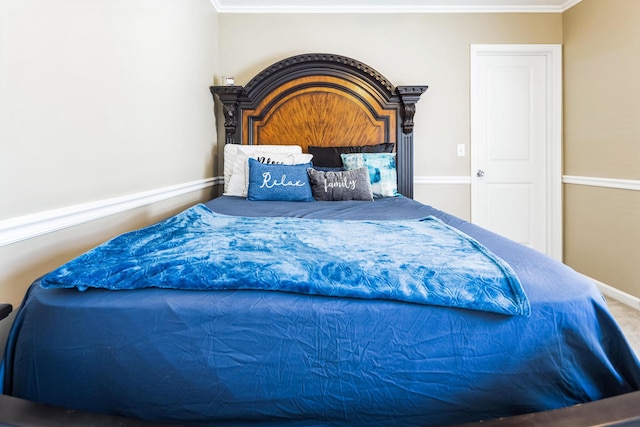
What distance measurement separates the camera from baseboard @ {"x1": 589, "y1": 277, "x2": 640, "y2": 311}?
8.75ft

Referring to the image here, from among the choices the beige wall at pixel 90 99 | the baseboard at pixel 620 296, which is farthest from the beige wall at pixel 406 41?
the baseboard at pixel 620 296

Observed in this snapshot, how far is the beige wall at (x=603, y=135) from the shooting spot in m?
2.67

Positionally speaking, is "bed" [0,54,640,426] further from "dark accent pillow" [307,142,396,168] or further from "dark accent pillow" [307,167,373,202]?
"dark accent pillow" [307,142,396,168]

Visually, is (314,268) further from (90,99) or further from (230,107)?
(230,107)

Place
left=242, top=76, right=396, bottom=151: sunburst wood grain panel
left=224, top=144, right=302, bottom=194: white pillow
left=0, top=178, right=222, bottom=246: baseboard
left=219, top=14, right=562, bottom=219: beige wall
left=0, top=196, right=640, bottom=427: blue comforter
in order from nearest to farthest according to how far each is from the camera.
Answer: left=0, top=196, right=640, bottom=427: blue comforter, left=0, top=178, right=222, bottom=246: baseboard, left=224, top=144, right=302, bottom=194: white pillow, left=242, top=76, right=396, bottom=151: sunburst wood grain panel, left=219, top=14, right=562, bottom=219: beige wall

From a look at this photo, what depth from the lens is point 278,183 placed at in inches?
102

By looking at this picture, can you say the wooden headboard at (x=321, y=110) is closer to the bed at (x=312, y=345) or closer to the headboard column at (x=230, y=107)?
the headboard column at (x=230, y=107)

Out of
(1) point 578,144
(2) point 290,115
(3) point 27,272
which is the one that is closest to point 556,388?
(3) point 27,272

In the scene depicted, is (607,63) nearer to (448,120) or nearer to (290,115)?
(448,120)

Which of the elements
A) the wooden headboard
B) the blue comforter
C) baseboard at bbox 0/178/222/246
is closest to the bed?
the blue comforter

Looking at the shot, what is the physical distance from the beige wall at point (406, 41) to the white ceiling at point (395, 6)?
4 cm

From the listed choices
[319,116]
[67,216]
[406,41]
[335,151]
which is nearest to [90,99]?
[67,216]

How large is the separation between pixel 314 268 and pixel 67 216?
1064 millimetres

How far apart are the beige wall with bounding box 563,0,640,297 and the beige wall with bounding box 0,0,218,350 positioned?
3.13 m
